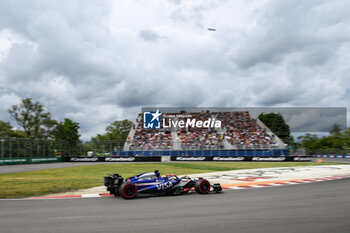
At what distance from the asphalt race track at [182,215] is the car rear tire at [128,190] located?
38 cm

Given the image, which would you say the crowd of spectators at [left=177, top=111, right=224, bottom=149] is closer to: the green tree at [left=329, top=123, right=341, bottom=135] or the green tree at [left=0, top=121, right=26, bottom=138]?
the green tree at [left=0, top=121, right=26, bottom=138]

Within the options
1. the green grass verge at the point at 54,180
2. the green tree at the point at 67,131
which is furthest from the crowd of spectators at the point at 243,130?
the green tree at the point at 67,131

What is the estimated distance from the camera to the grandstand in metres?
52.5

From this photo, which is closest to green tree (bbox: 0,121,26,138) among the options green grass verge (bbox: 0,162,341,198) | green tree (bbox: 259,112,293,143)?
green grass verge (bbox: 0,162,341,198)

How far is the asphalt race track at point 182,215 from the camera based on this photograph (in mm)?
6152

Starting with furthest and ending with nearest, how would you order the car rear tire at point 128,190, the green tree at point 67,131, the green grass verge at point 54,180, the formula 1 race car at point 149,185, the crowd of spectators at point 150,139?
the green tree at point 67,131
the crowd of spectators at point 150,139
the green grass verge at point 54,180
the formula 1 race car at point 149,185
the car rear tire at point 128,190

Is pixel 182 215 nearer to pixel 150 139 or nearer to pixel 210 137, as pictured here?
pixel 210 137

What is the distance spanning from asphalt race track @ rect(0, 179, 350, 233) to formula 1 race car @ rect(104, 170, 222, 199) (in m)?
0.57

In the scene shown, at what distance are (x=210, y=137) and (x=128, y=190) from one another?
46.4 meters

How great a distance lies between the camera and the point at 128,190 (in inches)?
417

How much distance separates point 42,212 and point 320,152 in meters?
65.1

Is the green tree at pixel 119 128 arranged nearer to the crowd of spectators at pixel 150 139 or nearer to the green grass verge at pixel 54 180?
the crowd of spectators at pixel 150 139

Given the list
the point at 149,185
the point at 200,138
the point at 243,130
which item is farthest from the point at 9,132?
the point at 149,185

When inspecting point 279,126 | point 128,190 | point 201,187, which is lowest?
point 201,187
